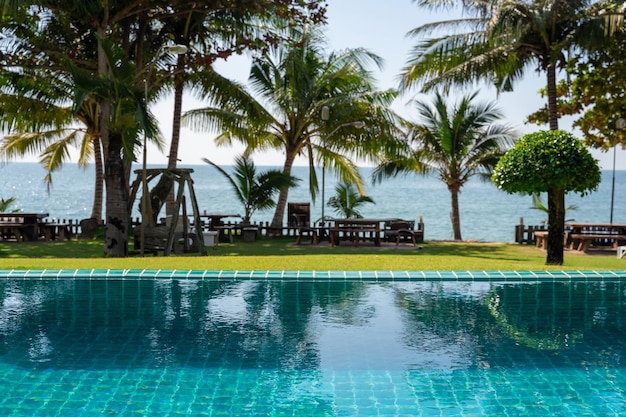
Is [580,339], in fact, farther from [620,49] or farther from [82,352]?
[620,49]

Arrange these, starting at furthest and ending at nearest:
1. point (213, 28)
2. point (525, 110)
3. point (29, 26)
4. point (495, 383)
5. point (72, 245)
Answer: point (525, 110) → point (213, 28) → point (29, 26) → point (72, 245) → point (495, 383)

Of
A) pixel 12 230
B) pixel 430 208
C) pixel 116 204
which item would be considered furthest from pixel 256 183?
pixel 430 208

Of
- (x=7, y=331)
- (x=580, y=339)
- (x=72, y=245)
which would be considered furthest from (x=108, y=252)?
(x=580, y=339)

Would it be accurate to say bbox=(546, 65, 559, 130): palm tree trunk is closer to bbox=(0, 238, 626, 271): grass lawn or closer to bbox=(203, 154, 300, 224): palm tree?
bbox=(0, 238, 626, 271): grass lawn

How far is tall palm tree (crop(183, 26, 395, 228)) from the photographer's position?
23.5 m

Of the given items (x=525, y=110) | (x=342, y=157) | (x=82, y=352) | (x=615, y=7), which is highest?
(x=615, y=7)

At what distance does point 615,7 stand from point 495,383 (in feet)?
54.9

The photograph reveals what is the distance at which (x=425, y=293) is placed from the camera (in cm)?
1064

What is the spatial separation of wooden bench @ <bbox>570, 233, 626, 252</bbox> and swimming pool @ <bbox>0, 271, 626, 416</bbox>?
8109 millimetres

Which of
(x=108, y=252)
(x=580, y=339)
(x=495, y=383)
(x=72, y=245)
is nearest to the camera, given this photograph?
(x=495, y=383)

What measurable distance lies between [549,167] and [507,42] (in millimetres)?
8772

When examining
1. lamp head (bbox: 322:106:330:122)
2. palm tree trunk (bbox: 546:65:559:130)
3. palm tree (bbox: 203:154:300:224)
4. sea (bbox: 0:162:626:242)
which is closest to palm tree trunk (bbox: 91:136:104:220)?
palm tree (bbox: 203:154:300:224)

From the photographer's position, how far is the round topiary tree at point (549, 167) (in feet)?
43.4

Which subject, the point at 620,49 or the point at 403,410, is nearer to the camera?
the point at 403,410
